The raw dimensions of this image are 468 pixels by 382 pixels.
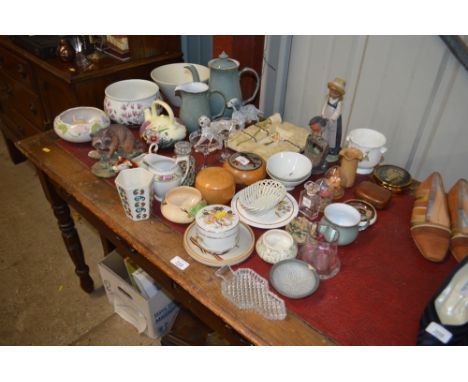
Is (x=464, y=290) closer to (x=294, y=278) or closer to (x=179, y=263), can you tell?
(x=294, y=278)

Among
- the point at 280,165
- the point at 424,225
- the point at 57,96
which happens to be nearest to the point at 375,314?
the point at 424,225

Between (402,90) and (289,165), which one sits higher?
(402,90)

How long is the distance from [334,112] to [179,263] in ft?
2.23

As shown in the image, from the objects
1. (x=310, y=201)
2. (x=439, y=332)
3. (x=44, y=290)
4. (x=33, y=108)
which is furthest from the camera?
(x=33, y=108)

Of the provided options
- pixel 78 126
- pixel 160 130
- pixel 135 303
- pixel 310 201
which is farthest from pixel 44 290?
pixel 310 201

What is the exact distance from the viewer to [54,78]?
1.88m

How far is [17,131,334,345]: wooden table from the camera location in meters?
0.90

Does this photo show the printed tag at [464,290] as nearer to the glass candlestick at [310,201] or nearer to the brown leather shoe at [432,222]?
the brown leather shoe at [432,222]

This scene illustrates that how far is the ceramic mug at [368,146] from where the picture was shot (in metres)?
1.29

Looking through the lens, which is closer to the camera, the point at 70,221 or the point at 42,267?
the point at 70,221

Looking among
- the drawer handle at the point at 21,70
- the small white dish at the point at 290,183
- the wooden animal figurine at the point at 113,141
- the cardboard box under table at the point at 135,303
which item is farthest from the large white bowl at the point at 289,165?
the drawer handle at the point at 21,70

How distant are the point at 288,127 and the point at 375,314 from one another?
2.61 ft
